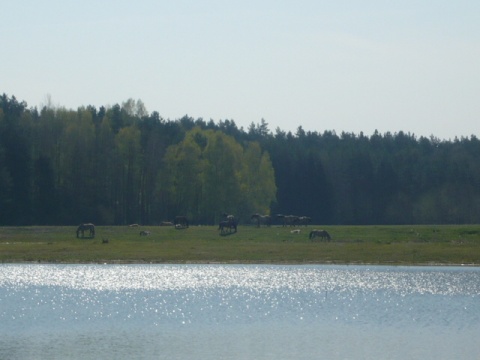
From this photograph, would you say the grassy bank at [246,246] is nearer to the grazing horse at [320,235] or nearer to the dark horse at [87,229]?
the dark horse at [87,229]

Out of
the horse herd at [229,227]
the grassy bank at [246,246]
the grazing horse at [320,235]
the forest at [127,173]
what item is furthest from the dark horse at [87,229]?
the forest at [127,173]

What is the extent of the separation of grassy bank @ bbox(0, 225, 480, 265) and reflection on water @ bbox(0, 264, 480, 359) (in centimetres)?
350

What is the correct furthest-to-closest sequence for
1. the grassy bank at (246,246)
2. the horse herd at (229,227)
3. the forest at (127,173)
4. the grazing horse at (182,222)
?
the forest at (127,173)
the grazing horse at (182,222)
the horse herd at (229,227)
the grassy bank at (246,246)

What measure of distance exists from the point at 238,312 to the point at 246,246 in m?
36.9

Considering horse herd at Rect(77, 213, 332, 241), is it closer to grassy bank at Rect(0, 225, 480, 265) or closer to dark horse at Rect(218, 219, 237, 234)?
dark horse at Rect(218, 219, 237, 234)

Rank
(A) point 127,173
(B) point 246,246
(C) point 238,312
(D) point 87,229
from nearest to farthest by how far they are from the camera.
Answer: (C) point 238,312 → (B) point 246,246 → (D) point 87,229 → (A) point 127,173

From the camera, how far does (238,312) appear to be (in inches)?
1810

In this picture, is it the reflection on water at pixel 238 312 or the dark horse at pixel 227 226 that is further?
the dark horse at pixel 227 226

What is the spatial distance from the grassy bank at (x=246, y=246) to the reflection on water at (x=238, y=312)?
3501 millimetres

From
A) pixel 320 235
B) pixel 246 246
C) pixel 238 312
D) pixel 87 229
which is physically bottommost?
pixel 238 312

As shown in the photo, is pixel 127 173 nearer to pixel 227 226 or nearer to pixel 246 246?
pixel 227 226

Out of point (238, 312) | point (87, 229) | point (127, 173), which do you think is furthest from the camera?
point (127, 173)

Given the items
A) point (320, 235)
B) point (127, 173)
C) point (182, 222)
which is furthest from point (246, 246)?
point (127, 173)

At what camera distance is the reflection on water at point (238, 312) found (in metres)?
34.7
